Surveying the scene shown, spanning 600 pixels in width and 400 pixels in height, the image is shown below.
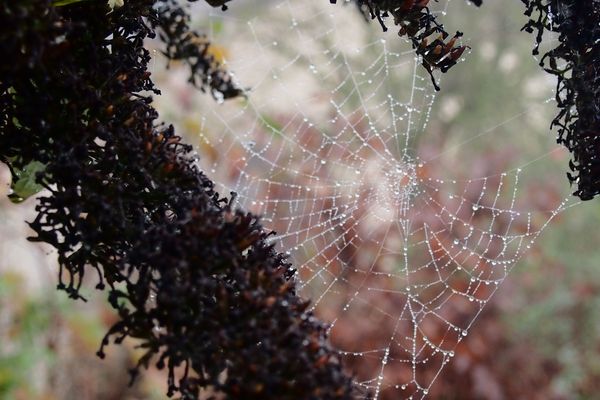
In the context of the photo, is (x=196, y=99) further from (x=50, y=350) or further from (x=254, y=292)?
(x=254, y=292)

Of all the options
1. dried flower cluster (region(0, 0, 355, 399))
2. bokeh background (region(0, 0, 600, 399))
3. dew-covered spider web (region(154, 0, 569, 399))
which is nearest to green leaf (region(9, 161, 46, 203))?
dried flower cluster (region(0, 0, 355, 399))

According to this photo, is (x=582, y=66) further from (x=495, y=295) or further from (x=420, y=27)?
(x=495, y=295)

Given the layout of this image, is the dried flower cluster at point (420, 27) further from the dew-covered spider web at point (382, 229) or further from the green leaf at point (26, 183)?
the dew-covered spider web at point (382, 229)

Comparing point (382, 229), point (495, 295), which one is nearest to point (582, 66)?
point (495, 295)

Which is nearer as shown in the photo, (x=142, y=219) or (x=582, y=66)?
(x=142, y=219)

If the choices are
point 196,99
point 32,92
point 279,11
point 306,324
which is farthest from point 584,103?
point 279,11

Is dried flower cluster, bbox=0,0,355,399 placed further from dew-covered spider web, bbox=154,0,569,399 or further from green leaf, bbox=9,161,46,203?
dew-covered spider web, bbox=154,0,569,399
